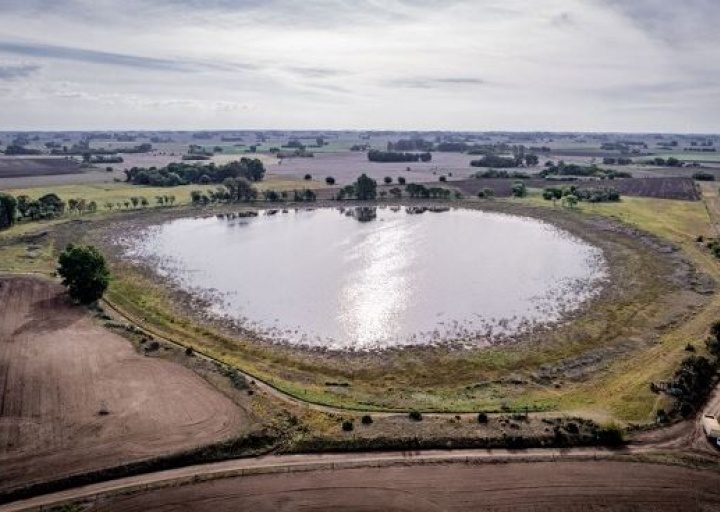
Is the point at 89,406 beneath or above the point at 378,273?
beneath

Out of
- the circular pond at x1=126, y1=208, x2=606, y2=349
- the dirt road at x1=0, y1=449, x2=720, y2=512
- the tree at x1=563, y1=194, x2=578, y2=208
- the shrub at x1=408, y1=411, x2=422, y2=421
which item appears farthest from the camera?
the tree at x1=563, y1=194, x2=578, y2=208

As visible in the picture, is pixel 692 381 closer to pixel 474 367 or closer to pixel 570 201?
pixel 474 367

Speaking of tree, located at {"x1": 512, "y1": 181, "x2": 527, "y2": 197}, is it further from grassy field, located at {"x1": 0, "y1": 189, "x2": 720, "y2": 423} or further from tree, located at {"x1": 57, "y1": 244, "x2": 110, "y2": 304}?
tree, located at {"x1": 57, "y1": 244, "x2": 110, "y2": 304}

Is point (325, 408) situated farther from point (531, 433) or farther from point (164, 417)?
point (531, 433)

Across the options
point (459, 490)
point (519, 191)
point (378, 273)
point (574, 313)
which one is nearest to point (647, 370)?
point (574, 313)

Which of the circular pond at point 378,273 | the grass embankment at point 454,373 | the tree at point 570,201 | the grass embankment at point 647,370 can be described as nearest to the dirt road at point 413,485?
the grass embankment at point 454,373

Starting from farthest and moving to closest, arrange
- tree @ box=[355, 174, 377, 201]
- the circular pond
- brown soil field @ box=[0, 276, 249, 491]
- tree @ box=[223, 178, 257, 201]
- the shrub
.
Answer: tree @ box=[355, 174, 377, 201] < tree @ box=[223, 178, 257, 201] < the circular pond < the shrub < brown soil field @ box=[0, 276, 249, 491]

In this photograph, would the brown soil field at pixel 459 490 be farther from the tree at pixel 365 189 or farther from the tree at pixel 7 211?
the tree at pixel 365 189

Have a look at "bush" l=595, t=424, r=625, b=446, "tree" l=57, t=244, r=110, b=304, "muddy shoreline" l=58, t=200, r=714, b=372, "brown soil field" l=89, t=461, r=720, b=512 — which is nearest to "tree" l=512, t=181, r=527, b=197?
"muddy shoreline" l=58, t=200, r=714, b=372
